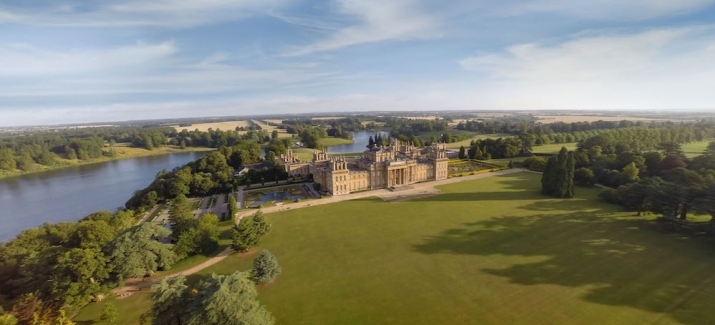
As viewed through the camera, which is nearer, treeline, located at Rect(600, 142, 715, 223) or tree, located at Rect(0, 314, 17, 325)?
tree, located at Rect(0, 314, 17, 325)

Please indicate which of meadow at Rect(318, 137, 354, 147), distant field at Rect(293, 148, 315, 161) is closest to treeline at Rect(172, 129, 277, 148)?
meadow at Rect(318, 137, 354, 147)

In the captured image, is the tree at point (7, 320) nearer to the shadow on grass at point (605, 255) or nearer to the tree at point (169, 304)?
the tree at point (169, 304)

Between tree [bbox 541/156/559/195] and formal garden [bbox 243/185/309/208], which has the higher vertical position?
tree [bbox 541/156/559/195]

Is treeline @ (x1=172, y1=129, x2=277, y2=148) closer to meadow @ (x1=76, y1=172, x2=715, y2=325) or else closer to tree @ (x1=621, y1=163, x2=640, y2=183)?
meadow @ (x1=76, y1=172, x2=715, y2=325)

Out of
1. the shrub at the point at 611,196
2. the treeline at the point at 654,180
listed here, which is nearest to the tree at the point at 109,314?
the treeline at the point at 654,180

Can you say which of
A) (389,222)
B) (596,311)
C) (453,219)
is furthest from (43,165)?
(596,311)

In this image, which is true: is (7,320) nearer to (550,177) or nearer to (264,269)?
(264,269)

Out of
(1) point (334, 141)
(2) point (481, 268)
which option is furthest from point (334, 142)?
(2) point (481, 268)
